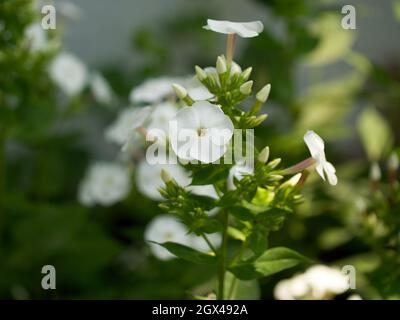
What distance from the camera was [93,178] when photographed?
1.78m

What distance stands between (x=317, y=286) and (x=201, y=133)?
470 millimetres

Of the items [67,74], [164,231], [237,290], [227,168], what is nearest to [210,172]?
[227,168]

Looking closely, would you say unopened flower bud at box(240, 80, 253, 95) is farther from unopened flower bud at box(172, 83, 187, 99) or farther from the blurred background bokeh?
the blurred background bokeh

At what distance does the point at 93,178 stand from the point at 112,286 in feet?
0.83

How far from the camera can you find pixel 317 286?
1.31 m

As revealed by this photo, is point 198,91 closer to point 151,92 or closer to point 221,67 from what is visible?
point 221,67

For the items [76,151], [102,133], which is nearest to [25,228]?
[76,151]

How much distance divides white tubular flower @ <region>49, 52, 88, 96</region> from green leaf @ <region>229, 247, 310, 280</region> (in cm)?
80

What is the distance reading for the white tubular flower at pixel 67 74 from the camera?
1745 millimetres

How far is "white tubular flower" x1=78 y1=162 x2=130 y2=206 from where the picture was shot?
68.5 inches

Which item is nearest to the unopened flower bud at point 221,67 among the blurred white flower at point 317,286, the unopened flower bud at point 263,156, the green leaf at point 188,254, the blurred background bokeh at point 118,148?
the unopened flower bud at point 263,156

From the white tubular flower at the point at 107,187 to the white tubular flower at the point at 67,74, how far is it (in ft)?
0.65

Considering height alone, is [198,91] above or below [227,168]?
above

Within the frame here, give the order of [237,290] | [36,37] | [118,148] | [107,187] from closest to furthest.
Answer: [237,290] → [36,37] → [107,187] → [118,148]
